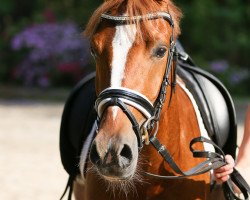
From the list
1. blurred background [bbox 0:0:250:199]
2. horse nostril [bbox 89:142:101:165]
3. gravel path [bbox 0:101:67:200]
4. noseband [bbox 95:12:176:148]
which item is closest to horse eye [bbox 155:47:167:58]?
noseband [bbox 95:12:176:148]

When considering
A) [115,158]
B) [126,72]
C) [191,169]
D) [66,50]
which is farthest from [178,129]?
[66,50]

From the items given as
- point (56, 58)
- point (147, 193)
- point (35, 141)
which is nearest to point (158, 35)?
point (147, 193)

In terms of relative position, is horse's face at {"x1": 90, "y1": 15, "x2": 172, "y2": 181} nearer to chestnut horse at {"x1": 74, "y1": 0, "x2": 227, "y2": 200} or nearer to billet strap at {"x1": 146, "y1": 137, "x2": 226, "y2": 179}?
chestnut horse at {"x1": 74, "y1": 0, "x2": 227, "y2": 200}

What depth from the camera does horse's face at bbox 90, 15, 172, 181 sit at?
→ 122 inches

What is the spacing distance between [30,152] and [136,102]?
704 cm

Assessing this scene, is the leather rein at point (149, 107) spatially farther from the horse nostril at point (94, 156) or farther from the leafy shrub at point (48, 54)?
the leafy shrub at point (48, 54)

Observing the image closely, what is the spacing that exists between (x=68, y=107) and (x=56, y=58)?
11.6 metres

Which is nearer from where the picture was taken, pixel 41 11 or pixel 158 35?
pixel 158 35

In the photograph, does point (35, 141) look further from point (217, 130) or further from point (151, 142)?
point (151, 142)

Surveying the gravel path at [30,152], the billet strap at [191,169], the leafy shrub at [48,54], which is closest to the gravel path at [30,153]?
the gravel path at [30,152]

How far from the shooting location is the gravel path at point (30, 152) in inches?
312

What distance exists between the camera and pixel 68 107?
4988 mm

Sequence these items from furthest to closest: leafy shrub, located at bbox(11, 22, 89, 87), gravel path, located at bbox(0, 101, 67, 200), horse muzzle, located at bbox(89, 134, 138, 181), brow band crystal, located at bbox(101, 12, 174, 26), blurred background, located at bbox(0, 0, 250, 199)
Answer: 1. leafy shrub, located at bbox(11, 22, 89, 87)
2. blurred background, located at bbox(0, 0, 250, 199)
3. gravel path, located at bbox(0, 101, 67, 200)
4. brow band crystal, located at bbox(101, 12, 174, 26)
5. horse muzzle, located at bbox(89, 134, 138, 181)

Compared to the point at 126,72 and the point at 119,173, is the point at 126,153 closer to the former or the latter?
the point at 119,173
